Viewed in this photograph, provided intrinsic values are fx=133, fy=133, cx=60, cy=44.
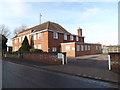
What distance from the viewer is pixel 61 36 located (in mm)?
34125

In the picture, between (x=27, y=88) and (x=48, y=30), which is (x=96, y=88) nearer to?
(x=27, y=88)

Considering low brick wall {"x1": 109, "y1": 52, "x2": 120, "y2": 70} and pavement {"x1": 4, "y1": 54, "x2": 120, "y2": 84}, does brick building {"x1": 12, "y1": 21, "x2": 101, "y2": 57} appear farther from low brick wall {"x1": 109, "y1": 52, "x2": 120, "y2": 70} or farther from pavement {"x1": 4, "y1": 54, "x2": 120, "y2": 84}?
low brick wall {"x1": 109, "y1": 52, "x2": 120, "y2": 70}

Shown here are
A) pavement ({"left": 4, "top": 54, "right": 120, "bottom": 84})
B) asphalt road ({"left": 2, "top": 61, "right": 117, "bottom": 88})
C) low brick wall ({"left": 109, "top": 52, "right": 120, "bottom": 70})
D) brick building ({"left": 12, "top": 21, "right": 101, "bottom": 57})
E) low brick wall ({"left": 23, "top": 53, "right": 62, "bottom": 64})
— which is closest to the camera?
asphalt road ({"left": 2, "top": 61, "right": 117, "bottom": 88})

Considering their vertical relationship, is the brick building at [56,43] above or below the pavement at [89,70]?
above

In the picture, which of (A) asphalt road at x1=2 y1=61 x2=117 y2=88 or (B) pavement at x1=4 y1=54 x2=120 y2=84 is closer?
(A) asphalt road at x1=2 y1=61 x2=117 y2=88

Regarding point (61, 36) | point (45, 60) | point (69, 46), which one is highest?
point (61, 36)

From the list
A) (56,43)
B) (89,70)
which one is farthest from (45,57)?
(56,43)

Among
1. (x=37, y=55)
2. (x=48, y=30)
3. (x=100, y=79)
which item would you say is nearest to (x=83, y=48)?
(x=48, y=30)

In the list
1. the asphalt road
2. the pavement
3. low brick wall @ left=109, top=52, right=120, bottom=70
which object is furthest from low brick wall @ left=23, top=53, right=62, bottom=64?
the asphalt road

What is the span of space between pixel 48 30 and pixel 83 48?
365 inches

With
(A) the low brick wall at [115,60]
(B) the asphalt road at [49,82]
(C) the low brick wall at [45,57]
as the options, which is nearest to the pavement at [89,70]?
(A) the low brick wall at [115,60]

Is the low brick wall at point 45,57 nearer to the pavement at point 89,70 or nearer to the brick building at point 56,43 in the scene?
the pavement at point 89,70

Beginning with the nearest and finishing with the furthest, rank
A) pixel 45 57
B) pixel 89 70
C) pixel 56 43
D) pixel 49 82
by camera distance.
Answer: pixel 49 82
pixel 89 70
pixel 45 57
pixel 56 43

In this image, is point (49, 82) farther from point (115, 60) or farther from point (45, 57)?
point (45, 57)
